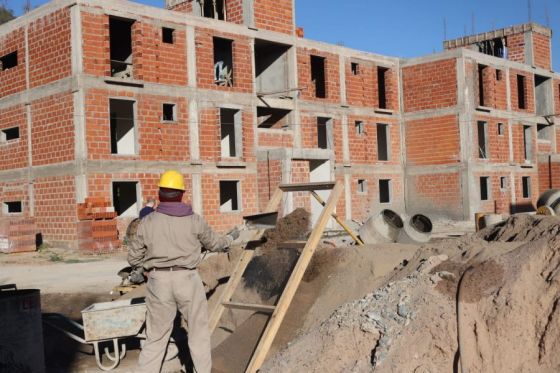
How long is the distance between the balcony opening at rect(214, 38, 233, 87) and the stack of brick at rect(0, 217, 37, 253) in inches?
386

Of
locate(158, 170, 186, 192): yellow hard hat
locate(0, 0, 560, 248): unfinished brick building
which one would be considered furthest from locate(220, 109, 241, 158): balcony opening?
locate(158, 170, 186, 192): yellow hard hat

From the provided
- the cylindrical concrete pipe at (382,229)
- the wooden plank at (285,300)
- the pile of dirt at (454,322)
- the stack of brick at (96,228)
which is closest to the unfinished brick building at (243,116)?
the stack of brick at (96,228)

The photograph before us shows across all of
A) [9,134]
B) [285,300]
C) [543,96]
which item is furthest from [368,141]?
[285,300]

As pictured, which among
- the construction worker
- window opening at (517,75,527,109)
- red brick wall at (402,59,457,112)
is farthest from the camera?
window opening at (517,75,527,109)

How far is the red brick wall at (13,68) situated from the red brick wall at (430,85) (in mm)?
17433

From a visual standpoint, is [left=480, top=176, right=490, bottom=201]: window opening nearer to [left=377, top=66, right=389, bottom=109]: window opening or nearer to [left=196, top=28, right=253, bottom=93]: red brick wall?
[left=377, top=66, right=389, bottom=109]: window opening

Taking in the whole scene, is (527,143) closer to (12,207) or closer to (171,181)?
(12,207)

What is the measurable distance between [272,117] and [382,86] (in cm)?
898

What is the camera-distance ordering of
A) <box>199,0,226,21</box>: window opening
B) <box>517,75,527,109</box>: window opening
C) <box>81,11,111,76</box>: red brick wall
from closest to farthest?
<box>81,11,111,76</box>: red brick wall < <box>199,0,226,21</box>: window opening < <box>517,75,527,109</box>: window opening

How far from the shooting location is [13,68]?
23.0 m

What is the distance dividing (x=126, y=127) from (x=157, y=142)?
4.16m

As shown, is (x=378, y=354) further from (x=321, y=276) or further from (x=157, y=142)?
(x=157, y=142)

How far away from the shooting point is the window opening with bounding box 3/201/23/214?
2330 centimetres

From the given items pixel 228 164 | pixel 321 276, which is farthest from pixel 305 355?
pixel 228 164
